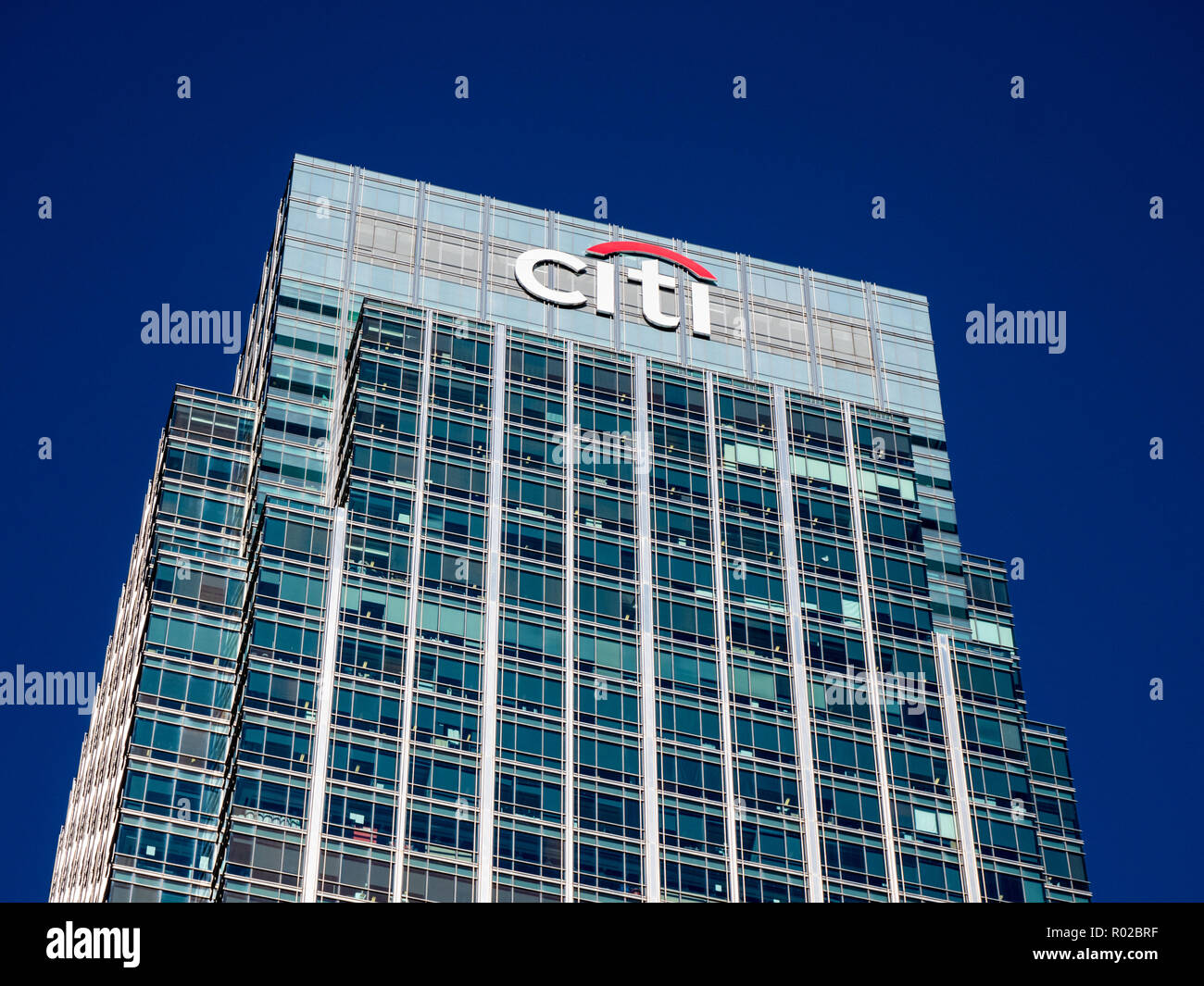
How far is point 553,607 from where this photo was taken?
122625 millimetres

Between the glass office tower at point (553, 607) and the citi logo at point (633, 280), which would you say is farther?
the citi logo at point (633, 280)

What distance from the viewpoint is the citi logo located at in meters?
144

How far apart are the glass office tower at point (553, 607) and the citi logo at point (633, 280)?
0.79 ft

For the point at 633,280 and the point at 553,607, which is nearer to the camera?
the point at 553,607

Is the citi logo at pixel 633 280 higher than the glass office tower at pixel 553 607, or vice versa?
the citi logo at pixel 633 280

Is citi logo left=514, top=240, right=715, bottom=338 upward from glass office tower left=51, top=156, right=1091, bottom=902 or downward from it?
upward

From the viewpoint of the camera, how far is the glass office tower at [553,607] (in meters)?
110

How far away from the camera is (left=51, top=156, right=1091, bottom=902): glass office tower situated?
110 meters

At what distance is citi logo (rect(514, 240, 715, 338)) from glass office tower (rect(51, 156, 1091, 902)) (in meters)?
0.24

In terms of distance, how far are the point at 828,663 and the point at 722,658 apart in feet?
24.7

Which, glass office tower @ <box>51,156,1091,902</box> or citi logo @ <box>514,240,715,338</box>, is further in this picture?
citi logo @ <box>514,240,715,338</box>

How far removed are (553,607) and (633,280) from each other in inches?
1393

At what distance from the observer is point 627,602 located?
125 metres
